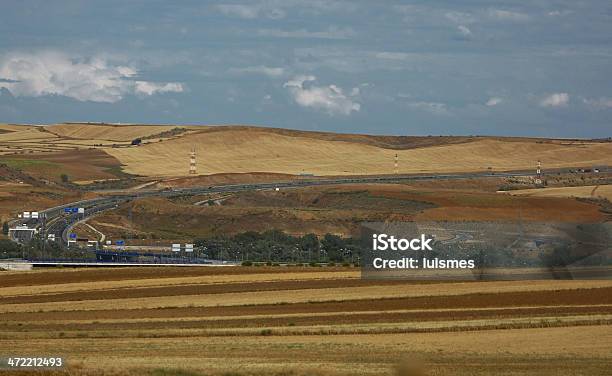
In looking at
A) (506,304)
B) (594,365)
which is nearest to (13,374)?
(594,365)

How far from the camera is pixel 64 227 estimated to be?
135750 mm

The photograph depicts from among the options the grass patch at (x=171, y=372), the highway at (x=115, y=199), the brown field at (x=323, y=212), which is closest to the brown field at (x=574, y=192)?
the brown field at (x=323, y=212)

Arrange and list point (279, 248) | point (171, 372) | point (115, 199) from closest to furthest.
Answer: point (171, 372)
point (279, 248)
point (115, 199)

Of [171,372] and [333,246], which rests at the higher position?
[333,246]

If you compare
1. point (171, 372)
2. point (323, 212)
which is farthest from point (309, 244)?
point (171, 372)

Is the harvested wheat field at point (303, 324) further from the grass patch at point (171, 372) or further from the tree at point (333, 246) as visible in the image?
the tree at point (333, 246)

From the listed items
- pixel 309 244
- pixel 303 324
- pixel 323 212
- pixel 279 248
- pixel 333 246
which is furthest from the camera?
pixel 323 212

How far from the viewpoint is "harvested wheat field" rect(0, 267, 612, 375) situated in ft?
121

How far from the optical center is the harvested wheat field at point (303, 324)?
3688 cm

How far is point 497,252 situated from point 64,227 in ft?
244

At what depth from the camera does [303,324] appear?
5250 centimetres

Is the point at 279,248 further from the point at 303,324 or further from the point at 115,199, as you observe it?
the point at 303,324

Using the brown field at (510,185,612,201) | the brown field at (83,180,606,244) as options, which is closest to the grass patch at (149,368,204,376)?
the brown field at (83,180,606,244)

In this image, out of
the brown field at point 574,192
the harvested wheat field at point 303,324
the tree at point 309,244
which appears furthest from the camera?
the brown field at point 574,192
